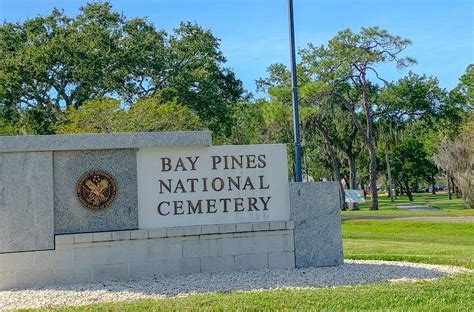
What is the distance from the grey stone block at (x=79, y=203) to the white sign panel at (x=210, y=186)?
14 cm

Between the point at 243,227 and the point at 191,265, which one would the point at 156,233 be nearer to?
the point at 191,265

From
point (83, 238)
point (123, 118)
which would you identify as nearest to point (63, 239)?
point (83, 238)

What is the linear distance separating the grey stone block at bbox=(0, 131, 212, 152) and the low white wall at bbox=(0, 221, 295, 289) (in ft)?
4.27

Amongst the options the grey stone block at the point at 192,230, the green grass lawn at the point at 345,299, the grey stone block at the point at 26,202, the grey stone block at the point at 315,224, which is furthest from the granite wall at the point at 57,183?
the grey stone block at the point at 315,224

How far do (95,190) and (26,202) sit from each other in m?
0.99

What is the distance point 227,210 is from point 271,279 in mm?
1419

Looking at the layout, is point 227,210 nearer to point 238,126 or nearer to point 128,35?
point 128,35

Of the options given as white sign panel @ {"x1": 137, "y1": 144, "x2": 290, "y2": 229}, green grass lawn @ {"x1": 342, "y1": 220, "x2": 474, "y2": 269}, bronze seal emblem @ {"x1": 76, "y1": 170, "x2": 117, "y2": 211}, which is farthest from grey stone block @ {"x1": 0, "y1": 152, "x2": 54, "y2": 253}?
green grass lawn @ {"x1": 342, "y1": 220, "x2": 474, "y2": 269}

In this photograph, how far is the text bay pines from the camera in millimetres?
9648

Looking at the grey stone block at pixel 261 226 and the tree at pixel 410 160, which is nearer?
the grey stone block at pixel 261 226

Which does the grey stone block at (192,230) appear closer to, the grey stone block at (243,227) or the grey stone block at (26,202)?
the grey stone block at (243,227)

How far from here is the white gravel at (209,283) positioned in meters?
7.93

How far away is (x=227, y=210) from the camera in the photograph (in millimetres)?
9758

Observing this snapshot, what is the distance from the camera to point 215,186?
9.76 metres
